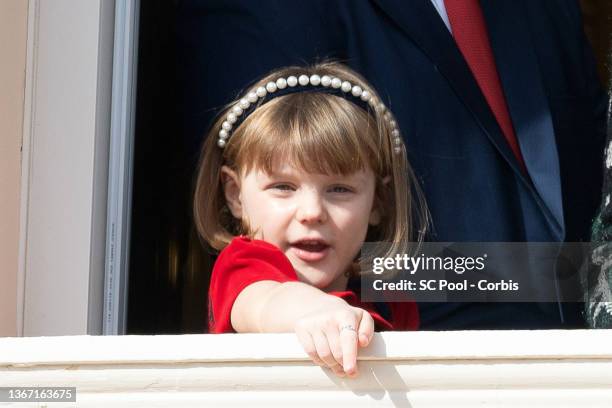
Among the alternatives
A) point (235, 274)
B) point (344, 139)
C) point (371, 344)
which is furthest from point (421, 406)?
point (344, 139)

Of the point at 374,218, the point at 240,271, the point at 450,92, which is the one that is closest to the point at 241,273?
the point at 240,271

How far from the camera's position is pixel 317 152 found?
1650mm

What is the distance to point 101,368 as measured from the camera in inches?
53.5

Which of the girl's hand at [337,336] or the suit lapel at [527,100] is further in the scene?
the suit lapel at [527,100]

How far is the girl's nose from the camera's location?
1642 mm

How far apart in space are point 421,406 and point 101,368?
1.20 feet

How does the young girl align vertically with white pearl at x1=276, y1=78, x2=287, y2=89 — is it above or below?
below

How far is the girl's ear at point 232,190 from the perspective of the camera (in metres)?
1.76

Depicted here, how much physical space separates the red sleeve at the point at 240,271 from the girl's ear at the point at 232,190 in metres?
0.13

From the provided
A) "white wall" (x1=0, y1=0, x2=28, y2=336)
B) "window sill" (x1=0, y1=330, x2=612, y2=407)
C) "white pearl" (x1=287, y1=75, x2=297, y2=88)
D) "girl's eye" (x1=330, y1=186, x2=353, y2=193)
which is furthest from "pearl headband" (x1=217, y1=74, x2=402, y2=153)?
"window sill" (x1=0, y1=330, x2=612, y2=407)

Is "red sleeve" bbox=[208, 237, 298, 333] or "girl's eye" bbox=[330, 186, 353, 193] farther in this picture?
"girl's eye" bbox=[330, 186, 353, 193]

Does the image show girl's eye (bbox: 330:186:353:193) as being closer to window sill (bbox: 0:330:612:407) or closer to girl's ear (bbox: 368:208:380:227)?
girl's ear (bbox: 368:208:380:227)
